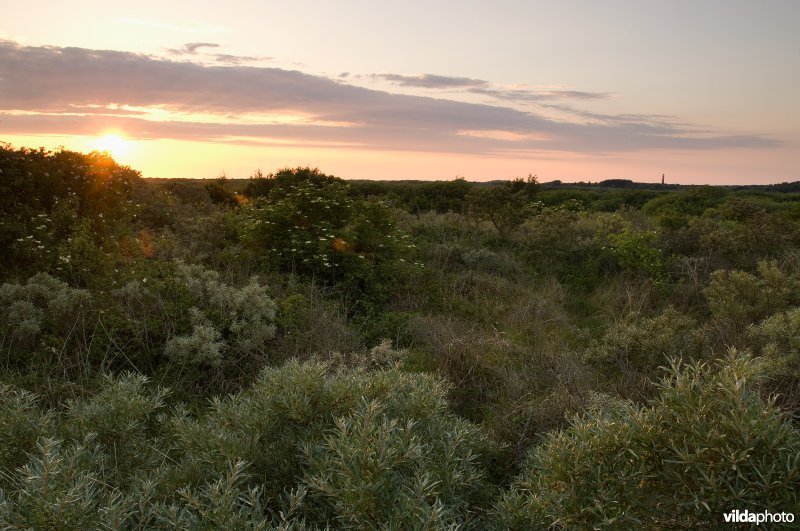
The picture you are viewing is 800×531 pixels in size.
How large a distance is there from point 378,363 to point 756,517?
465cm

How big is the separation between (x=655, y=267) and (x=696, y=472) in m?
10.9

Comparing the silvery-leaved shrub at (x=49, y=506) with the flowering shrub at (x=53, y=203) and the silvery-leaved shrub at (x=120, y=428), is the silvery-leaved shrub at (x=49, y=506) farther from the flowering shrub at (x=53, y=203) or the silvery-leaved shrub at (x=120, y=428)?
the flowering shrub at (x=53, y=203)

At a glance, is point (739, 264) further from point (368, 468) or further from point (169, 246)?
point (368, 468)

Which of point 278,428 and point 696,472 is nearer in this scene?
point 696,472

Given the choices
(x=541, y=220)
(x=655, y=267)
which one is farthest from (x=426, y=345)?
(x=541, y=220)

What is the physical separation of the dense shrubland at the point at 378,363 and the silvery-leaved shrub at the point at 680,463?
1cm

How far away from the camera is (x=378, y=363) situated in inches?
246

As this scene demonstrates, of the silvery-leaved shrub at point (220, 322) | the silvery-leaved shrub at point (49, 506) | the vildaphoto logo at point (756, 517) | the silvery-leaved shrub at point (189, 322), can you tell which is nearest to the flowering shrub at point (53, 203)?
the silvery-leaved shrub at point (189, 322)

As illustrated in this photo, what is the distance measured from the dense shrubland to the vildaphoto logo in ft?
0.11

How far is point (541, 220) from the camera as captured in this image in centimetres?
1452

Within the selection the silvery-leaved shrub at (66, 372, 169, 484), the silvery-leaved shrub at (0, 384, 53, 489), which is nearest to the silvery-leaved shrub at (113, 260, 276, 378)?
the silvery-leaved shrub at (66, 372, 169, 484)

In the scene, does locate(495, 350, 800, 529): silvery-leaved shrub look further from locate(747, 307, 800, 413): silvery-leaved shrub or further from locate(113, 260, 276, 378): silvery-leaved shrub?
locate(113, 260, 276, 378): silvery-leaved shrub

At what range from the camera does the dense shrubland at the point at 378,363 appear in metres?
2.05

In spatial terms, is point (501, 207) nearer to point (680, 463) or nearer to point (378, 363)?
point (378, 363)
